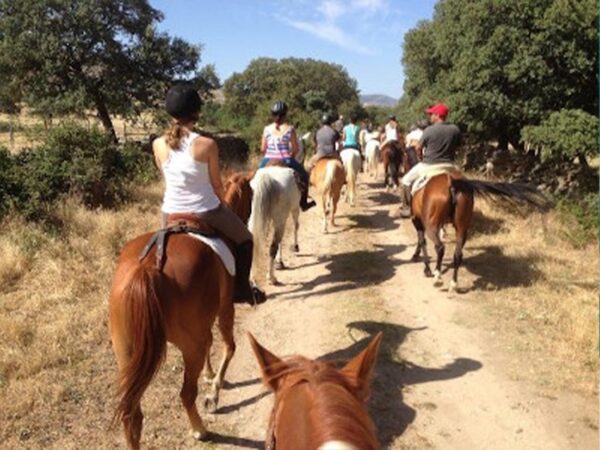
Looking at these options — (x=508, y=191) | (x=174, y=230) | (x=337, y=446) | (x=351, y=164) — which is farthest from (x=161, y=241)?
(x=351, y=164)

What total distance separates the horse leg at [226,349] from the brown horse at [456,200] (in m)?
3.68

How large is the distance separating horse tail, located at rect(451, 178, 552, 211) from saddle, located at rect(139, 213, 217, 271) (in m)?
4.35

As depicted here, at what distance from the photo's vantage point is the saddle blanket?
7531 millimetres

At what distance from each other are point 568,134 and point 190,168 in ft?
35.6

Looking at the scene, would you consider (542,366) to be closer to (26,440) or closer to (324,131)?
(26,440)

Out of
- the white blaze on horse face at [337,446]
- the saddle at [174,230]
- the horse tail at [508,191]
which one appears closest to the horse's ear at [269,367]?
the white blaze on horse face at [337,446]

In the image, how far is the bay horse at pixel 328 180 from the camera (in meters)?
10.7

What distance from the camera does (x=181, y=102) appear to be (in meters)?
3.85

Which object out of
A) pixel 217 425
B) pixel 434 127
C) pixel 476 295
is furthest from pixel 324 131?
→ pixel 217 425

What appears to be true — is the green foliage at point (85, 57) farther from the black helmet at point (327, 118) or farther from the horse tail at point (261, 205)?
the horse tail at point (261, 205)

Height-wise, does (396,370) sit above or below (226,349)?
below

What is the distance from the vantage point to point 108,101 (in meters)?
21.6

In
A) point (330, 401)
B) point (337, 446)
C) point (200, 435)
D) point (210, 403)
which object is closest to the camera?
point (337, 446)

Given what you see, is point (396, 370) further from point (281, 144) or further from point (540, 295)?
point (281, 144)
